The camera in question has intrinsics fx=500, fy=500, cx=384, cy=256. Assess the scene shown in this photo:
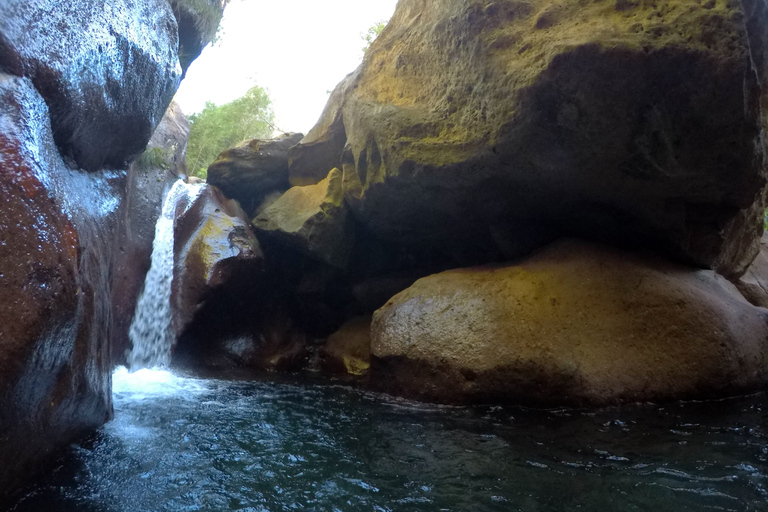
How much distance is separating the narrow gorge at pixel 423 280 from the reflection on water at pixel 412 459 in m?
0.03

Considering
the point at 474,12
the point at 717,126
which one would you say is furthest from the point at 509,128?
the point at 717,126

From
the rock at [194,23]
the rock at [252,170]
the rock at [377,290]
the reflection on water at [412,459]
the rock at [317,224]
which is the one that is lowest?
the reflection on water at [412,459]

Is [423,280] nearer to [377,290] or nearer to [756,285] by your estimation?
[377,290]

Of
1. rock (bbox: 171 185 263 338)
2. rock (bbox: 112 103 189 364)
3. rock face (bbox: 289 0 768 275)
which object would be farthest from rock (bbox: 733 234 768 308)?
rock (bbox: 112 103 189 364)

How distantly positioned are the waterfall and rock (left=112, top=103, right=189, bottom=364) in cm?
11

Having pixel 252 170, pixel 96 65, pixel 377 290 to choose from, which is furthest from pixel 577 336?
pixel 252 170

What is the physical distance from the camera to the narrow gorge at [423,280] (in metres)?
3.31

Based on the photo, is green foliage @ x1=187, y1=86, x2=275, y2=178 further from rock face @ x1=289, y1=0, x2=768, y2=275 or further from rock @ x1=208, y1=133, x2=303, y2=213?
rock face @ x1=289, y1=0, x2=768, y2=275

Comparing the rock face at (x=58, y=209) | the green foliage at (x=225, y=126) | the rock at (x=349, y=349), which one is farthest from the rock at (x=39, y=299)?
the green foliage at (x=225, y=126)

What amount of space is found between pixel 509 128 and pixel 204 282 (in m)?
5.44

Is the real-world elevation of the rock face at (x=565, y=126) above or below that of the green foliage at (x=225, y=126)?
below

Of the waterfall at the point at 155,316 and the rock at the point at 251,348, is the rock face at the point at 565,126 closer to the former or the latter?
the rock at the point at 251,348

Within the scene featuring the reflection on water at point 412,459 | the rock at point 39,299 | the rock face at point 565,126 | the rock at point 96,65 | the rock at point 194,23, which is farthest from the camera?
the rock at point 194,23

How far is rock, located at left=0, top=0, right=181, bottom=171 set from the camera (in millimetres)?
3781
